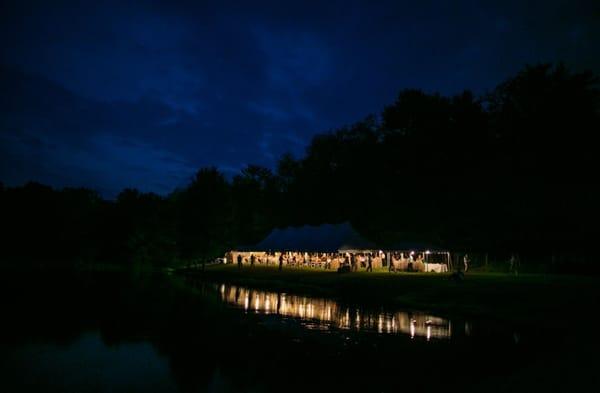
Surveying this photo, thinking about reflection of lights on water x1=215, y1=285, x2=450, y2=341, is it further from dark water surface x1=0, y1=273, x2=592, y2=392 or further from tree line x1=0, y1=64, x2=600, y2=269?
tree line x1=0, y1=64, x2=600, y2=269

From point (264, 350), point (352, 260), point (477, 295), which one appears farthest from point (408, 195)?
point (264, 350)

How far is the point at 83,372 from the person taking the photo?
11891 millimetres

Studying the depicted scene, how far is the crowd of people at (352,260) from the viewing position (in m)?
42.6

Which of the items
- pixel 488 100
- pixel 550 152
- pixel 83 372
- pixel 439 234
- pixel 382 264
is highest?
pixel 488 100

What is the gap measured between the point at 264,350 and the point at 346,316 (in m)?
7.20

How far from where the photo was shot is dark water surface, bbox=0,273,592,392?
10.8 m

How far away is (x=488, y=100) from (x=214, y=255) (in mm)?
40724

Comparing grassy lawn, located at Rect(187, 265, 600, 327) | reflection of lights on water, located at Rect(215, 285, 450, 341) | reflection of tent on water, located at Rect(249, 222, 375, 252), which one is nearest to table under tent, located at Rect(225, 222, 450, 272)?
reflection of tent on water, located at Rect(249, 222, 375, 252)

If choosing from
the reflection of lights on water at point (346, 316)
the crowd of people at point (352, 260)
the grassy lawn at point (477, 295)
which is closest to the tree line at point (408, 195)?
the crowd of people at point (352, 260)

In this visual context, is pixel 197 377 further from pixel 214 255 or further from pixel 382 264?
pixel 214 255

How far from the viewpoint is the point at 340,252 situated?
44.4 metres

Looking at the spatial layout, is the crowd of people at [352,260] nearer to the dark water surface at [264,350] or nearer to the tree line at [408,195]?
the tree line at [408,195]

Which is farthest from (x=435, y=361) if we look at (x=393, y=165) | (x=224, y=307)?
(x=393, y=165)

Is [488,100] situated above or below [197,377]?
above
